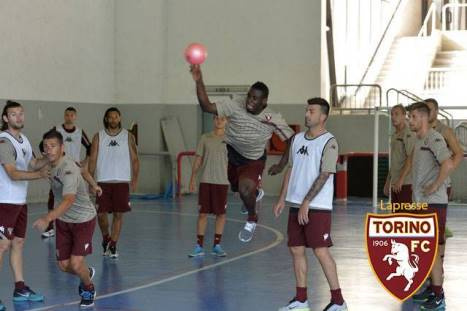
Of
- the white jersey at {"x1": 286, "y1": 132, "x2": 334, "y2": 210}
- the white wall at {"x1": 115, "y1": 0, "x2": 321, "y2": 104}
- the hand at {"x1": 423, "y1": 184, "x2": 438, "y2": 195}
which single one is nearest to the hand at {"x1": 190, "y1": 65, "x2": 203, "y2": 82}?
the white jersey at {"x1": 286, "y1": 132, "x2": 334, "y2": 210}

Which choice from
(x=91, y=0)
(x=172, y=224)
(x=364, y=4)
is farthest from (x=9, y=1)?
(x=364, y=4)

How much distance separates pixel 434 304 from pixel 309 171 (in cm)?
205

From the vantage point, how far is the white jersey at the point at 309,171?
9.84 m

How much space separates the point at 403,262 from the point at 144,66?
18.5 meters

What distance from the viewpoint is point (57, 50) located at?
80.6 feet

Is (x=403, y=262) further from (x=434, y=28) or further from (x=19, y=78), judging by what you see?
(x=434, y=28)

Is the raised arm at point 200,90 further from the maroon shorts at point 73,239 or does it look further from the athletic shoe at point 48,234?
the athletic shoe at point 48,234

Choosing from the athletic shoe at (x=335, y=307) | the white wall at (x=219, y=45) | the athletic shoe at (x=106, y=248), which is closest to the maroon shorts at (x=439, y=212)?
the athletic shoe at (x=335, y=307)

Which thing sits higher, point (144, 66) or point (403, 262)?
point (144, 66)

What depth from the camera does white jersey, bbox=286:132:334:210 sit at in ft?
32.3

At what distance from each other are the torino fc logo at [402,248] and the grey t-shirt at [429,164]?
278 mm

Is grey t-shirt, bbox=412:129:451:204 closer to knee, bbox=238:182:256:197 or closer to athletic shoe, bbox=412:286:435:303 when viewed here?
athletic shoe, bbox=412:286:435:303

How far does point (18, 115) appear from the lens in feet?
35.7

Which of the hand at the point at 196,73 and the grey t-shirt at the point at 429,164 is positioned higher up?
the hand at the point at 196,73
